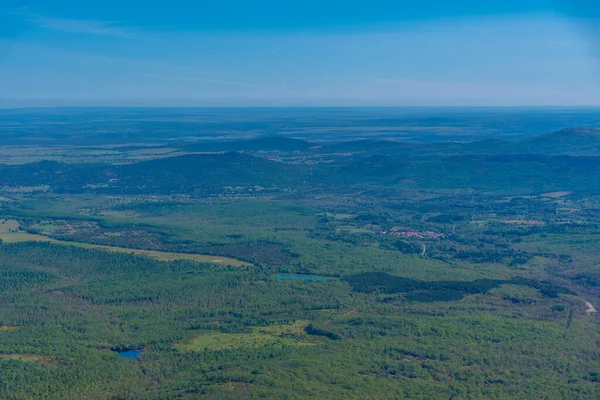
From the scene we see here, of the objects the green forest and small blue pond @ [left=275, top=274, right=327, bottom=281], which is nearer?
the green forest

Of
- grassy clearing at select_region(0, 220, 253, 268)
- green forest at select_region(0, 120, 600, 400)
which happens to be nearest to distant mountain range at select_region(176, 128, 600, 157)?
green forest at select_region(0, 120, 600, 400)

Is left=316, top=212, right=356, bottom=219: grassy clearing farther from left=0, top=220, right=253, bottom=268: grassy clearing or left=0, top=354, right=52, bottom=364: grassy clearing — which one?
left=0, top=354, right=52, bottom=364: grassy clearing

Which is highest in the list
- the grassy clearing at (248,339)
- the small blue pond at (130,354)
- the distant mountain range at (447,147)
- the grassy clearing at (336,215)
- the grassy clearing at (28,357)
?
the distant mountain range at (447,147)

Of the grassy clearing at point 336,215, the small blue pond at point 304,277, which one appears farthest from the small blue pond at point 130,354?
the grassy clearing at point 336,215

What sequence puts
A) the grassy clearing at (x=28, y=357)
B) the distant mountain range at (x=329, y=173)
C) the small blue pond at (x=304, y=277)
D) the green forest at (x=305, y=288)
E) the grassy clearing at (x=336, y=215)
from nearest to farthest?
the green forest at (x=305, y=288), the grassy clearing at (x=28, y=357), the small blue pond at (x=304, y=277), the grassy clearing at (x=336, y=215), the distant mountain range at (x=329, y=173)

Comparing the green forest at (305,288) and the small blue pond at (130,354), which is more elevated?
the green forest at (305,288)

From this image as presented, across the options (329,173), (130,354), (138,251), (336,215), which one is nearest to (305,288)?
(130,354)

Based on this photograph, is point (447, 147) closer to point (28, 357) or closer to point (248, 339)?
point (248, 339)

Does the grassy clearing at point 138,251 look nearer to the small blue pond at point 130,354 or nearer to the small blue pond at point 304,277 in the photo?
the small blue pond at point 304,277

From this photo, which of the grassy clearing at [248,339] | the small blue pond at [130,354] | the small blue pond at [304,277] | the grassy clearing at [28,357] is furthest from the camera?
the small blue pond at [304,277]

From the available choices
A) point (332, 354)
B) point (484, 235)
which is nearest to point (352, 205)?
point (484, 235)
